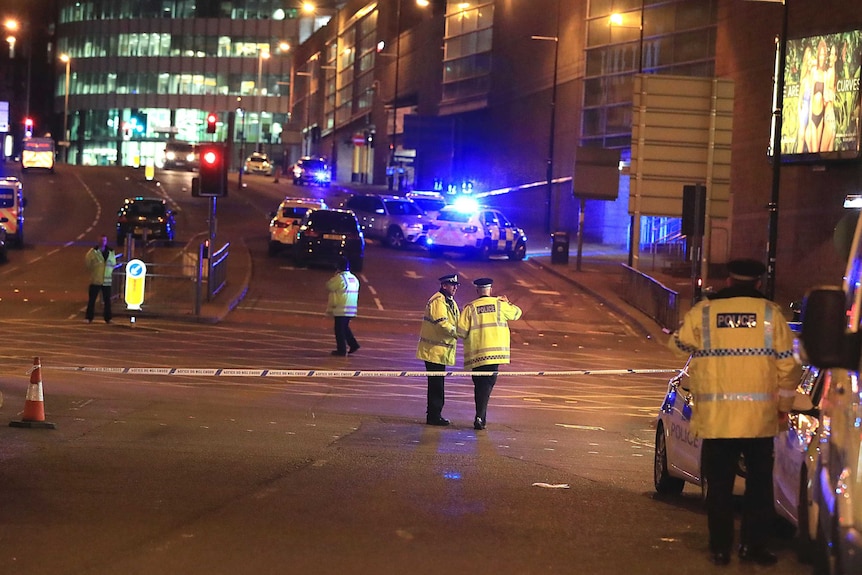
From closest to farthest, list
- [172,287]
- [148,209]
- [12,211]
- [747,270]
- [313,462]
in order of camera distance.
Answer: [747,270], [313,462], [172,287], [12,211], [148,209]

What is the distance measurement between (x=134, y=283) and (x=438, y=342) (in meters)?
12.6

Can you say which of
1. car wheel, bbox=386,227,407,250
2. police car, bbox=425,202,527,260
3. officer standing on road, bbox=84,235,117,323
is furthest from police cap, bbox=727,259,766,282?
car wheel, bbox=386,227,407,250

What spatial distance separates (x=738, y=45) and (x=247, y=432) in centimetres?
3411

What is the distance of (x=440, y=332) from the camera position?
14.2 meters

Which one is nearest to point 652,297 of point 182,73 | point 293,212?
point 293,212

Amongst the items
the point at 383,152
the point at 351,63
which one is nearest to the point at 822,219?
the point at 383,152

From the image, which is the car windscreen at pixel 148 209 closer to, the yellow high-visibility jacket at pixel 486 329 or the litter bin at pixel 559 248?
the litter bin at pixel 559 248

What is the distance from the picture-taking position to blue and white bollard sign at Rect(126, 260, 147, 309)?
82.9 feet

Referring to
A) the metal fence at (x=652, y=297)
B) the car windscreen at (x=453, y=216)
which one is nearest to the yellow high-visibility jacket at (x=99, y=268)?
the metal fence at (x=652, y=297)

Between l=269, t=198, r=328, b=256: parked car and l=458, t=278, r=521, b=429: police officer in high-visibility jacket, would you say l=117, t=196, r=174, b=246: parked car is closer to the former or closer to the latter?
l=269, t=198, r=328, b=256: parked car

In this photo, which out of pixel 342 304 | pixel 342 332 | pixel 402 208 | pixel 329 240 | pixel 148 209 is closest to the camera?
pixel 342 304

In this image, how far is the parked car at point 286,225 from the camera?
40.7 metres

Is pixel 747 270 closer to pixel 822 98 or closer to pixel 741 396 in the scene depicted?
pixel 741 396

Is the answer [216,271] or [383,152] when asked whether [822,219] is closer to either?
[216,271]
